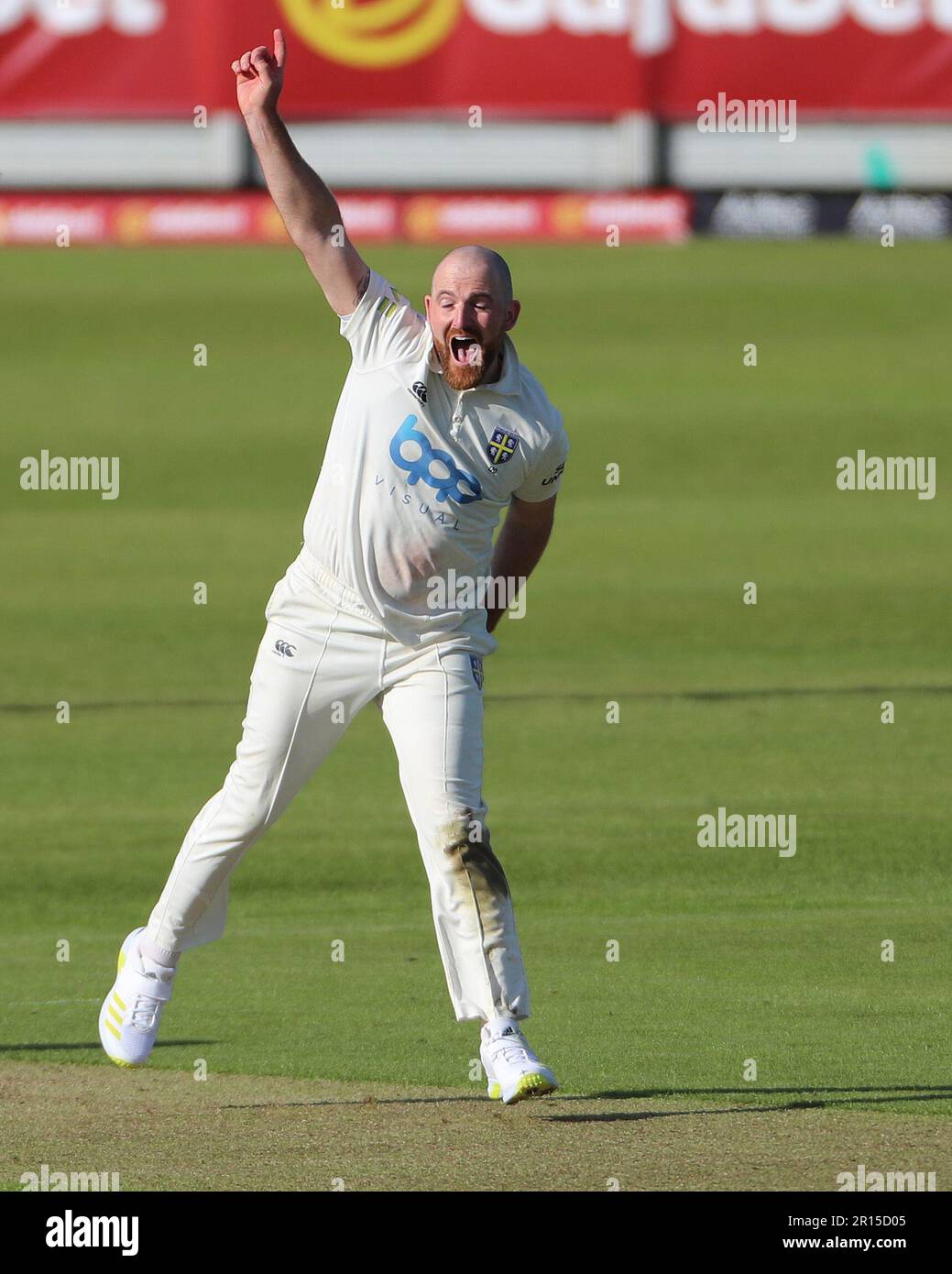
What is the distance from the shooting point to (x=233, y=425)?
1029 inches

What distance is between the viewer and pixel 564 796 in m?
12.1

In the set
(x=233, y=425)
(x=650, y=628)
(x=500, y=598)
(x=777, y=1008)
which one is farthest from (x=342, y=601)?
(x=233, y=425)

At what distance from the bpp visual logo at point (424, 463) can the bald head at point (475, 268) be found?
437 mm

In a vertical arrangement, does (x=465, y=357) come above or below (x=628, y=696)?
below

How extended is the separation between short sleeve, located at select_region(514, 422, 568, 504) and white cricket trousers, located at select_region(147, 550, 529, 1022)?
21.7 inches

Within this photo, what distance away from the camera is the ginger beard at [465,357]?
667 centimetres

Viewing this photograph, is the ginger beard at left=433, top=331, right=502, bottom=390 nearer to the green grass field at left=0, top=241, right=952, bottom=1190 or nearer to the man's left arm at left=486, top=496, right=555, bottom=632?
the man's left arm at left=486, top=496, right=555, bottom=632

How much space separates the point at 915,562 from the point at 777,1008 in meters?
11.7

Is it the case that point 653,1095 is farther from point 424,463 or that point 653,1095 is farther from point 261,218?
point 261,218

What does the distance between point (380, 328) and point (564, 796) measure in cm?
560

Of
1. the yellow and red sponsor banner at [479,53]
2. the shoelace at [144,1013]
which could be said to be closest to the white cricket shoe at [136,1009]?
the shoelace at [144,1013]

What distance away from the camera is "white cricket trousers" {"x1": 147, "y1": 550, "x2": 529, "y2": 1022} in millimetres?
6723

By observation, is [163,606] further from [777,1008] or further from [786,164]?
[786,164]

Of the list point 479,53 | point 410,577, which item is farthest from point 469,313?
point 479,53
